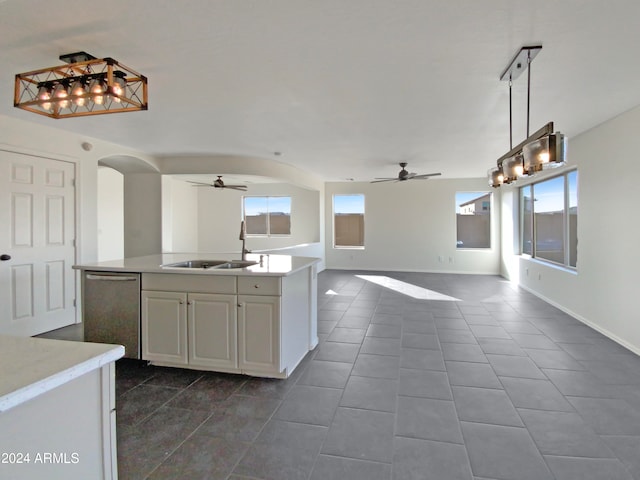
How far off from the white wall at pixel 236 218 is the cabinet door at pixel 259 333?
6.37m

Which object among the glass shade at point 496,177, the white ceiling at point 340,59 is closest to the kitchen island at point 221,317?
the white ceiling at point 340,59

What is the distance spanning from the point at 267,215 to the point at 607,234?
7.37 meters

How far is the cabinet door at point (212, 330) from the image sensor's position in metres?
2.70

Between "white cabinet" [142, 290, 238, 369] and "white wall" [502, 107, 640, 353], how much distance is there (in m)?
3.74

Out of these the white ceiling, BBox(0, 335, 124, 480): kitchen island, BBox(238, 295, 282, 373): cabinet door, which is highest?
the white ceiling

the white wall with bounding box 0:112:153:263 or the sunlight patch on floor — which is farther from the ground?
the white wall with bounding box 0:112:153:263

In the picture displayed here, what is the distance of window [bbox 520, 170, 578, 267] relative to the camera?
472cm

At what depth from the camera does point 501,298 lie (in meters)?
5.60

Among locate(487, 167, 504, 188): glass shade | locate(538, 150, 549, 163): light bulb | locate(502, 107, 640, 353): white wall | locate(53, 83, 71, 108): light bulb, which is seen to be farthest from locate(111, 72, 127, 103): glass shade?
locate(502, 107, 640, 353): white wall

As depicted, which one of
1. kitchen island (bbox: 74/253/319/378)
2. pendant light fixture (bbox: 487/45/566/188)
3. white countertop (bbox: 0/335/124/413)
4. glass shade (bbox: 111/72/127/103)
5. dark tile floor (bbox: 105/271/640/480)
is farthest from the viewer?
kitchen island (bbox: 74/253/319/378)

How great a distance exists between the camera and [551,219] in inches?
215

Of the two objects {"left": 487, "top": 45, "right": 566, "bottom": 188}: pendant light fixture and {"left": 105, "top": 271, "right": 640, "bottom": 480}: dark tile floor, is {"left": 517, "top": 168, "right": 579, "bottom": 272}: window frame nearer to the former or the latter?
{"left": 105, "top": 271, "right": 640, "bottom": 480}: dark tile floor

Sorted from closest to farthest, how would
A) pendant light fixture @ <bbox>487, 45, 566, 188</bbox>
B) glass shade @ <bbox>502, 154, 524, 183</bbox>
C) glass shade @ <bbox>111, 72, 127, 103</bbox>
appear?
1. glass shade @ <bbox>111, 72, 127, 103</bbox>
2. pendant light fixture @ <bbox>487, 45, 566, 188</bbox>
3. glass shade @ <bbox>502, 154, 524, 183</bbox>

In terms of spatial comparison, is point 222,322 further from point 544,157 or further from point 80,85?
point 544,157
